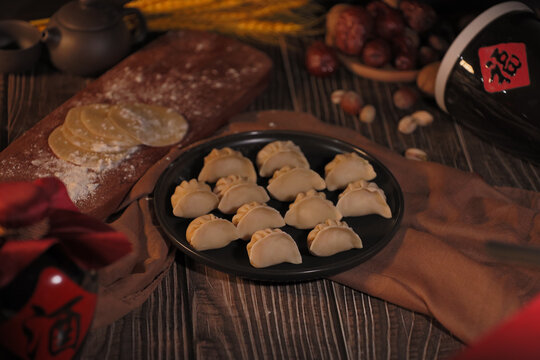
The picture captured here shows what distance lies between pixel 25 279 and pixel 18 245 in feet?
0.20

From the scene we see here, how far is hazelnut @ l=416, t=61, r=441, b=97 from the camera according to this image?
216 cm

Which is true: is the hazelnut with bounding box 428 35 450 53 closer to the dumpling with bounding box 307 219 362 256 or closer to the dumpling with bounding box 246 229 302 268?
the dumpling with bounding box 307 219 362 256

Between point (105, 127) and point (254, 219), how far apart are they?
593mm

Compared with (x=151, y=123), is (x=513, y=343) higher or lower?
higher

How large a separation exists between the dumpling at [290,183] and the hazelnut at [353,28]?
79 cm

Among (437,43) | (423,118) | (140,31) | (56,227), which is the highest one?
(56,227)

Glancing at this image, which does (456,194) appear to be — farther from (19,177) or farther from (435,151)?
(19,177)

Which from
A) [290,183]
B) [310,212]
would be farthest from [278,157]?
[310,212]

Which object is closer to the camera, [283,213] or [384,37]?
[283,213]

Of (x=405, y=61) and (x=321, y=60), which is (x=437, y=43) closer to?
(x=405, y=61)

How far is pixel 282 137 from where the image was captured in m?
1.84

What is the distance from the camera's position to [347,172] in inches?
66.2

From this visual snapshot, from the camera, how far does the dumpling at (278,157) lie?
1722 mm

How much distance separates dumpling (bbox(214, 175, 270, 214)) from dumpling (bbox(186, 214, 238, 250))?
0.08 m
